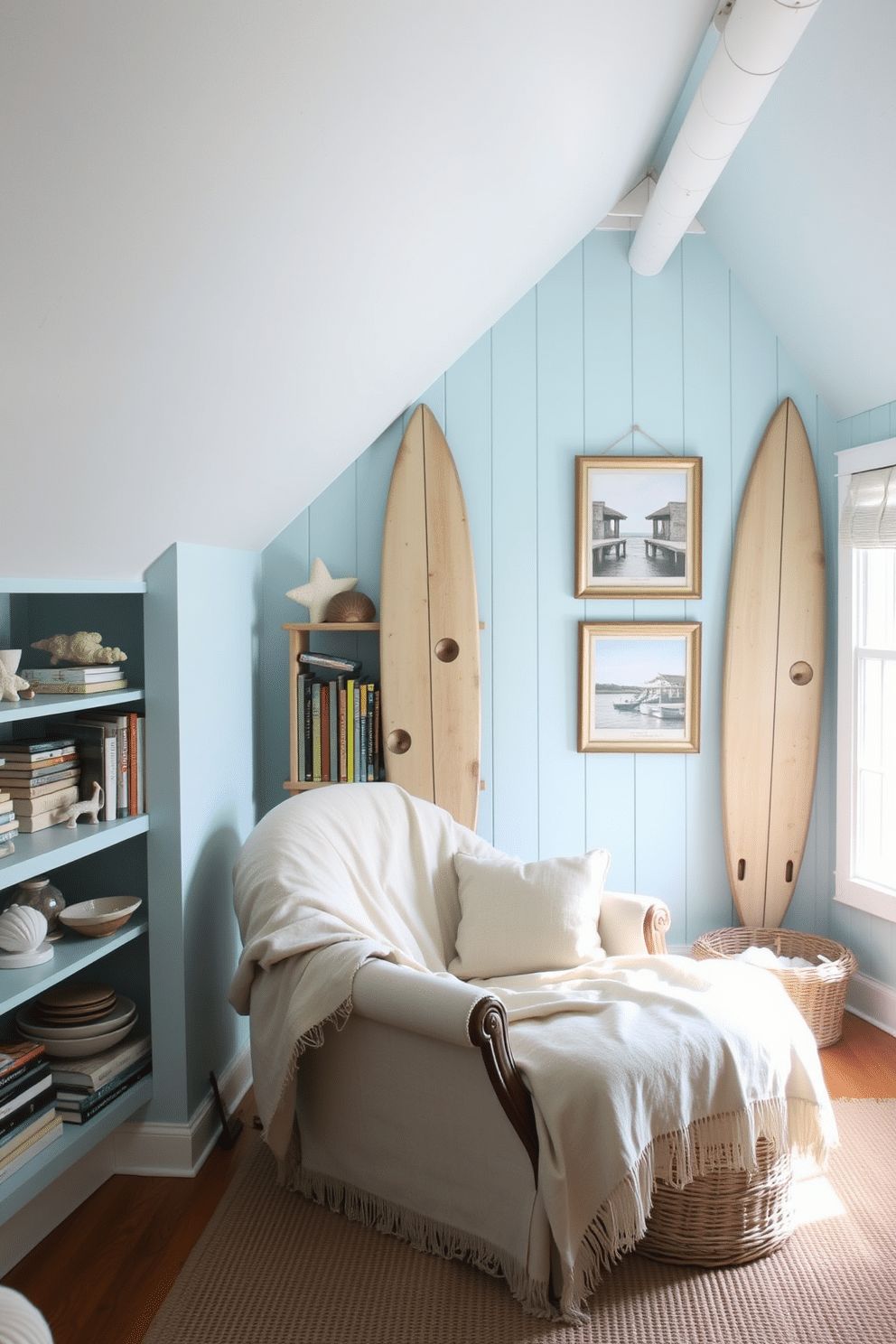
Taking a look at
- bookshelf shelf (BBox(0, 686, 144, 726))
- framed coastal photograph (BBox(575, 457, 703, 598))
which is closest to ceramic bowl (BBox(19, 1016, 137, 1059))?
bookshelf shelf (BBox(0, 686, 144, 726))

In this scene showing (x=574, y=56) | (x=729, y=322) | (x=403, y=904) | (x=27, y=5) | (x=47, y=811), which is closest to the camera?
(x=27, y=5)

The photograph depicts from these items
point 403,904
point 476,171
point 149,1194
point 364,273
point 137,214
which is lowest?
point 149,1194

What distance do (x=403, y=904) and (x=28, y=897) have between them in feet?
3.10

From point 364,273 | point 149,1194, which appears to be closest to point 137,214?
point 364,273

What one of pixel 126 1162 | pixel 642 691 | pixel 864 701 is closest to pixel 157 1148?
pixel 126 1162

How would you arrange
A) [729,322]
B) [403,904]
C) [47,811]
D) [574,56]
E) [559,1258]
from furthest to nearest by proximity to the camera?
1. [729,322]
2. [403,904]
3. [47,811]
4. [574,56]
5. [559,1258]

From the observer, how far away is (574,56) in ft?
6.88

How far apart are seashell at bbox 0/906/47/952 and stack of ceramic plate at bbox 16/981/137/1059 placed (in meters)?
0.29

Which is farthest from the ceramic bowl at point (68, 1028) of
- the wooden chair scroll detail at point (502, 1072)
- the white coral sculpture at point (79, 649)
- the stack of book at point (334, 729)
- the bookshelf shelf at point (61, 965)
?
the stack of book at point (334, 729)

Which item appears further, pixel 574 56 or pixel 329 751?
pixel 329 751

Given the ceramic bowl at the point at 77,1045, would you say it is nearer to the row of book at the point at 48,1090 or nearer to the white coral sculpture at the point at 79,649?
the row of book at the point at 48,1090

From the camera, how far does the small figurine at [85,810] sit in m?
2.25

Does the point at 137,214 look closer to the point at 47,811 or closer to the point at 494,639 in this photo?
the point at 47,811

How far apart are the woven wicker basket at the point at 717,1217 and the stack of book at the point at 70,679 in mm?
1601
